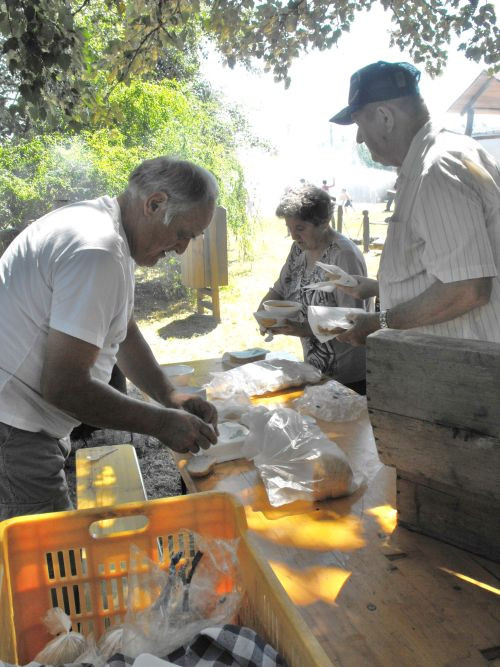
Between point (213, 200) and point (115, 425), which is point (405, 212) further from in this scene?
point (115, 425)

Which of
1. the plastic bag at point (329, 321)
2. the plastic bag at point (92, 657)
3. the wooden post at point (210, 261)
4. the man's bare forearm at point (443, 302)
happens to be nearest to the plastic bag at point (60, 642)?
the plastic bag at point (92, 657)

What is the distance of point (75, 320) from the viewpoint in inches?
50.4

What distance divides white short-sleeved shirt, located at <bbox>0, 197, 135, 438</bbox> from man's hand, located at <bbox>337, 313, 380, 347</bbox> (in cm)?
90

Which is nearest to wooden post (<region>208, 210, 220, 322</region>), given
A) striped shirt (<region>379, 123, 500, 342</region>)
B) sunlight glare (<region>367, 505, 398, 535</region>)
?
striped shirt (<region>379, 123, 500, 342</region>)

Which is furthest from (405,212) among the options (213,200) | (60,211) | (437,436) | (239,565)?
(239,565)

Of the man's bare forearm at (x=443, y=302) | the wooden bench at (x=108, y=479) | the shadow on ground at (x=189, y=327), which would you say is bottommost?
the shadow on ground at (x=189, y=327)

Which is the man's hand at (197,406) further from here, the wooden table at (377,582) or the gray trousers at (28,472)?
the gray trousers at (28,472)

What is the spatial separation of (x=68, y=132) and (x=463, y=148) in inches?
305

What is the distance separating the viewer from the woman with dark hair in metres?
2.74

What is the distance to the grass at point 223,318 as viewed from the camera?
6843mm

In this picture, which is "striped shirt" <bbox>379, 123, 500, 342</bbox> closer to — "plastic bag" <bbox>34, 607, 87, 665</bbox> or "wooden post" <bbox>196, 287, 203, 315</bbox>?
"plastic bag" <bbox>34, 607, 87, 665</bbox>

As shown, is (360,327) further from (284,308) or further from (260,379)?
(284,308)

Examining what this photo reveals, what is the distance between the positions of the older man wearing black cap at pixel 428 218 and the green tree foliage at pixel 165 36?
58.4 inches

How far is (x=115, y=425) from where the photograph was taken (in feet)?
4.62
